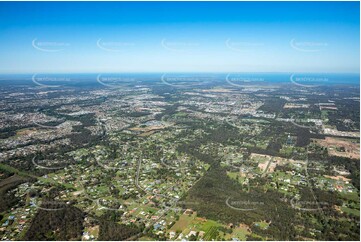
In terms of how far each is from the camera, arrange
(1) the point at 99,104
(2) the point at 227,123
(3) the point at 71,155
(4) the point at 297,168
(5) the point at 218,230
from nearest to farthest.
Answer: (5) the point at 218,230
(4) the point at 297,168
(3) the point at 71,155
(2) the point at 227,123
(1) the point at 99,104

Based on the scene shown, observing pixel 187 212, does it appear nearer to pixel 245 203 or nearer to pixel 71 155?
pixel 245 203

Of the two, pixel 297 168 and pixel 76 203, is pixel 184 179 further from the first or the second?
pixel 297 168

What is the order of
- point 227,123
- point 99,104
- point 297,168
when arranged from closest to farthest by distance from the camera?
point 297,168 → point 227,123 → point 99,104

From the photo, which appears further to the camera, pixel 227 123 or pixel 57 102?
pixel 57 102

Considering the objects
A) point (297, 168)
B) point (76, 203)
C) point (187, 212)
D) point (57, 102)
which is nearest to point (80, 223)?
point (76, 203)

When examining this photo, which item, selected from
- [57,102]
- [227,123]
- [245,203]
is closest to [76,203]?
[245,203]

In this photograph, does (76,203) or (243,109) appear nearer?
(76,203)

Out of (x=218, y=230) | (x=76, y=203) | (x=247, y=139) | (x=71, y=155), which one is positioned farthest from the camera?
(x=247, y=139)

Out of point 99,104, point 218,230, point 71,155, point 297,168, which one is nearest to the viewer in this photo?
point 218,230
